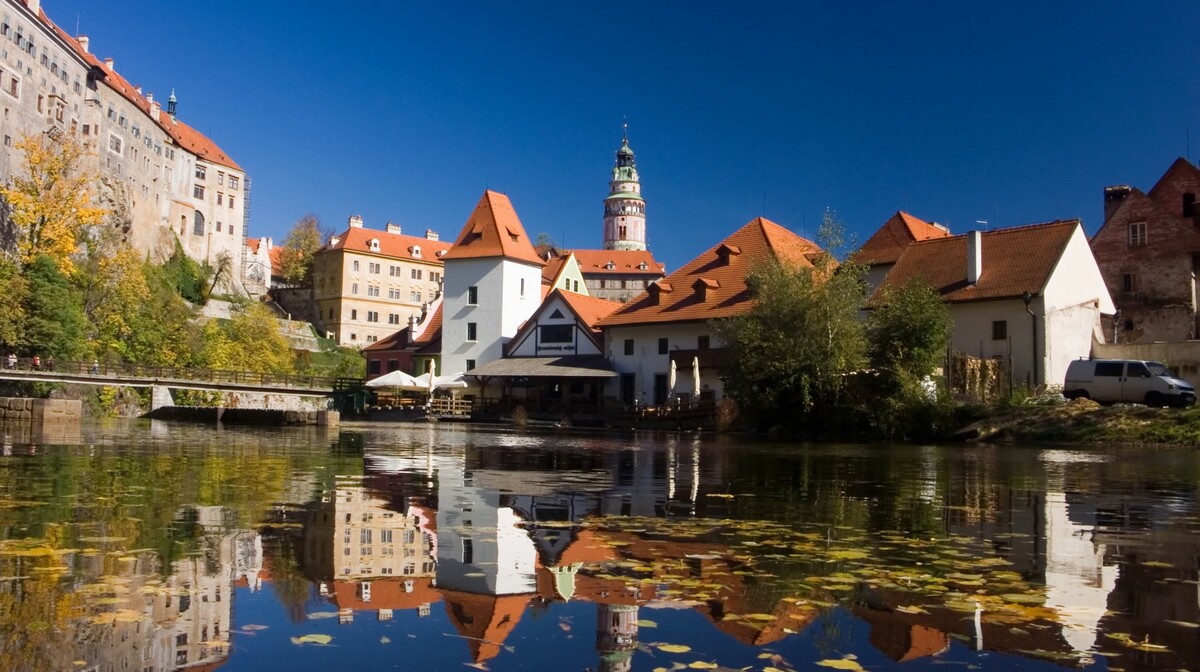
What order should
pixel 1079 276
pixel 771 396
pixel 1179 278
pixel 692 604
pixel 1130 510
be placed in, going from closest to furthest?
pixel 692 604 → pixel 1130 510 → pixel 771 396 → pixel 1079 276 → pixel 1179 278

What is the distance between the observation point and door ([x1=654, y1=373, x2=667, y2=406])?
5384cm

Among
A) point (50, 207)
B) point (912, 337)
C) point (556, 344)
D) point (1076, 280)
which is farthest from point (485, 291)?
point (1076, 280)

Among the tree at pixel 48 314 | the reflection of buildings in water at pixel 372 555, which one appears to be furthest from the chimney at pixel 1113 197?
the tree at pixel 48 314

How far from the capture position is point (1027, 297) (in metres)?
40.4

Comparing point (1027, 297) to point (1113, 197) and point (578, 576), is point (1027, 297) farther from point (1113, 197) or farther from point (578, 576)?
point (578, 576)

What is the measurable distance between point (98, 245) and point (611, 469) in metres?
69.3

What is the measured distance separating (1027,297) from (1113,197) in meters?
19.3

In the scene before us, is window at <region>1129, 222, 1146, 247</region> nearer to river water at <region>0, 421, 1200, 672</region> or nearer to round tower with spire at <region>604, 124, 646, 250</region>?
river water at <region>0, 421, 1200, 672</region>

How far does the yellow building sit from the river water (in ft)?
340

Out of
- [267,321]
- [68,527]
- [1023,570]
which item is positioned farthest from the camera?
[267,321]

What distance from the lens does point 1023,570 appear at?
700 centimetres

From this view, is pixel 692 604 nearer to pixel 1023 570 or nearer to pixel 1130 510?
pixel 1023 570

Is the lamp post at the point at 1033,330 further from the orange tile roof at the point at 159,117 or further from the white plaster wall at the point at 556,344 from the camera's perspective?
the orange tile roof at the point at 159,117

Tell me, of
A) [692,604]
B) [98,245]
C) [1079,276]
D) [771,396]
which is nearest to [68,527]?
[692,604]
